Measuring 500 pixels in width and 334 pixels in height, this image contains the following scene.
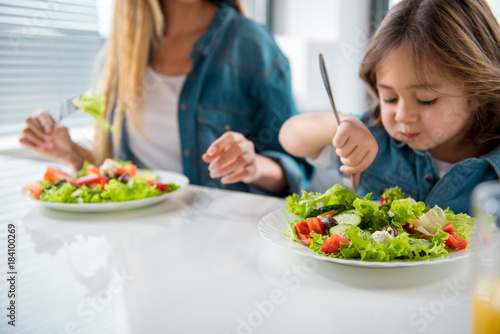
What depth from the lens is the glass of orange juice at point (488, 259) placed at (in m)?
0.43

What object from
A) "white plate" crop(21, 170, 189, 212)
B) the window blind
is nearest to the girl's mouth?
"white plate" crop(21, 170, 189, 212)

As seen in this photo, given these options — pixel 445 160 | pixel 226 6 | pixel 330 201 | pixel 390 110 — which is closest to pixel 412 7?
pixel 390 110

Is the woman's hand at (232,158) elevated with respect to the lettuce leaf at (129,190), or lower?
elevated

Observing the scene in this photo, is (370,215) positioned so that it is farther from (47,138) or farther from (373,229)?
(47,138)

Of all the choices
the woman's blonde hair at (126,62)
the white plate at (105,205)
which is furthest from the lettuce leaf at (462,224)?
the woman's blonde hair at (126,62)

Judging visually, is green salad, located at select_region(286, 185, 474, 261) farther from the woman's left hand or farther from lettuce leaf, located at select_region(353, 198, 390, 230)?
the woman's left hand

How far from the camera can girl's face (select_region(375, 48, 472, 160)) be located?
986mm

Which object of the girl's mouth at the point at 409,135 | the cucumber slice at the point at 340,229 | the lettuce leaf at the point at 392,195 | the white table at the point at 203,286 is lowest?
the white table at the point at 203,286

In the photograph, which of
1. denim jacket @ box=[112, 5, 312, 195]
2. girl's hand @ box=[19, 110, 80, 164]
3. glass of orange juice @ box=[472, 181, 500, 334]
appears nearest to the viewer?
glass of orange juice @ box=[472, 181, 500, 334]

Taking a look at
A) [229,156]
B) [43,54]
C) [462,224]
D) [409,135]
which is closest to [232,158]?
[229,156]

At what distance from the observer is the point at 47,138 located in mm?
1487

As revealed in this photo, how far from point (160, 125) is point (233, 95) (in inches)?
12.5

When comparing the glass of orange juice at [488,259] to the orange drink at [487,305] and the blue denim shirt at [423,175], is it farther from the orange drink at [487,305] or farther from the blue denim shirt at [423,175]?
the blue denim shirt at [423,175]

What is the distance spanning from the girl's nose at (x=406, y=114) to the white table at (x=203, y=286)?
1.11 feet
